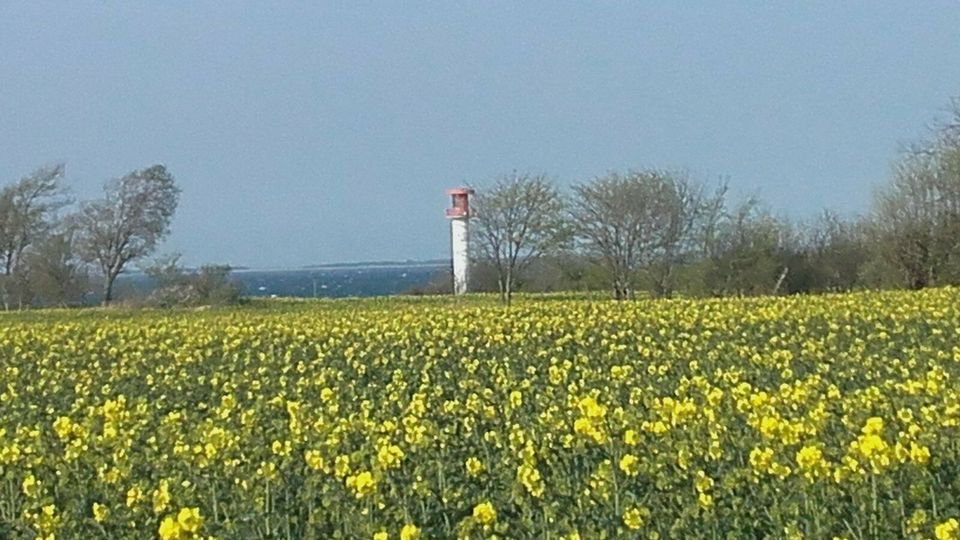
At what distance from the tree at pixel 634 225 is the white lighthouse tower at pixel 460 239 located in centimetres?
965

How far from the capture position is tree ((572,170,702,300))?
1711 inches

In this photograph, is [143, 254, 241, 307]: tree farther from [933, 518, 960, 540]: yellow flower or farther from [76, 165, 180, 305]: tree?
[933, 518, 960, 540]: yellow flower

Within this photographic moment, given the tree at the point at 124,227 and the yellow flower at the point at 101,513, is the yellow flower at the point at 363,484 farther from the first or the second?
the tree at the point at 124,227

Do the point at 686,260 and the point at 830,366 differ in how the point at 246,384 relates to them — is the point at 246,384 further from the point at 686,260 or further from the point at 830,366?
the point at 686,260

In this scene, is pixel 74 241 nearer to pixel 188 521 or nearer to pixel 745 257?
pixel 745 257

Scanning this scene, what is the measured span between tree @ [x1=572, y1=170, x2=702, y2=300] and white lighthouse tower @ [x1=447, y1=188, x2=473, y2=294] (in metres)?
9.65

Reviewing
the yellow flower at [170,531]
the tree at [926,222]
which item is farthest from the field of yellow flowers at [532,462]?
the tree at [926,222]

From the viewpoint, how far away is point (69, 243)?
5281 cm

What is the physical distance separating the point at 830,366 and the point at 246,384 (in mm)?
6381

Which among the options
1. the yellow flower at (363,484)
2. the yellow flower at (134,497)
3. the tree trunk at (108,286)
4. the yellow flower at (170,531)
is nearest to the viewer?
the yellow flower at (170,531)

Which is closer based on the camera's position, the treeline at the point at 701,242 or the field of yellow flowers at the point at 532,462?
the field of yellow flowers at the point at 532,462

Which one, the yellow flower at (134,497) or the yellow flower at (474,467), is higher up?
the yellow flower at (474,467)

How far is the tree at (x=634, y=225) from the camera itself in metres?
43.5

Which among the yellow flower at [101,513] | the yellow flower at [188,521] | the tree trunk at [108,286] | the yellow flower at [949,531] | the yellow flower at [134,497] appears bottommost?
the yellow flower at [101,513]
